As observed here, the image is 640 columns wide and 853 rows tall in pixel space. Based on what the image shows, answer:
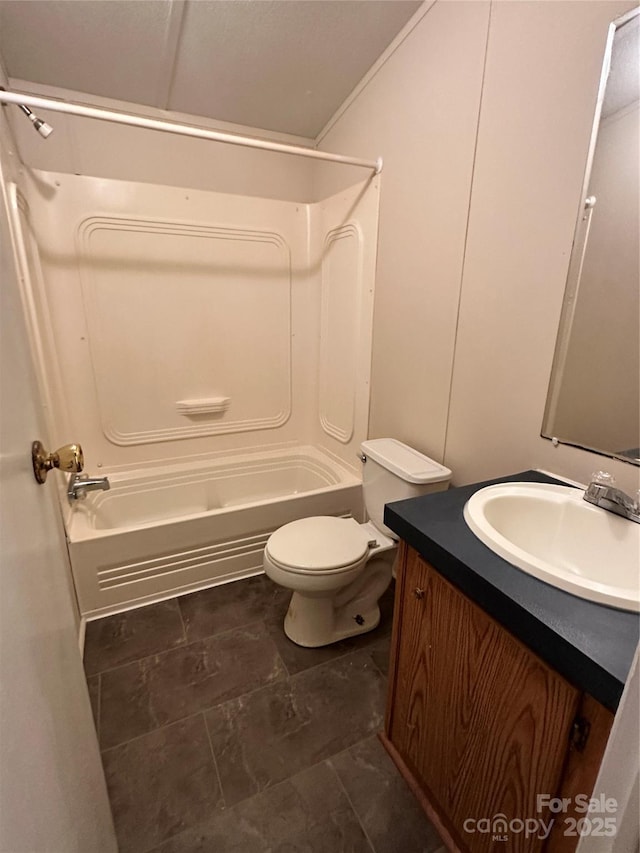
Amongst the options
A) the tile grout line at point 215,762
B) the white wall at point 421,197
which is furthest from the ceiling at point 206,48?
the tile grout line at point 215,762

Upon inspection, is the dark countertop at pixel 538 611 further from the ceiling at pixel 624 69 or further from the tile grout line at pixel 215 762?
the ceiling at pixel 624 69

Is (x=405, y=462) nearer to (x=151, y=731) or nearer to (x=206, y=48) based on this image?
(x=151, y=731)

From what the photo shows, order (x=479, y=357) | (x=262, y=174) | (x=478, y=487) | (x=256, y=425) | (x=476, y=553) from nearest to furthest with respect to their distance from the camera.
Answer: (x=476, y=553) → (x=478, y=487) → (x=479, y=357) → (x=262, y=174) → (x=256, y=425)

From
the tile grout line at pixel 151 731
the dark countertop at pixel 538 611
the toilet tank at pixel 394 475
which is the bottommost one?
the tile grout line at pixel 151 731

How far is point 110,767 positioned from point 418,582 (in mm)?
1139

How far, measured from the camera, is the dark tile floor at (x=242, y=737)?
3.55 feet

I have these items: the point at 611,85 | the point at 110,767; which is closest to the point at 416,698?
the point at 110,767

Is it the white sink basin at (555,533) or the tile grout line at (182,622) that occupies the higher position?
the white sink basin at (555,533)

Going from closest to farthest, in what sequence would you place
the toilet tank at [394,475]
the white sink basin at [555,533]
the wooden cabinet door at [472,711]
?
the wooden cabinet door at [472,711] → the white sink basin at [555,533] → the toilet tank at [394,475]

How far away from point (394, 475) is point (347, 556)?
0.37 meters

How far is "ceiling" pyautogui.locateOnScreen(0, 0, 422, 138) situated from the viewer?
4.77 feet

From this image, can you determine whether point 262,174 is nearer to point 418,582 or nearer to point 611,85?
point 611,85

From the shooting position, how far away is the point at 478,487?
3.71 ft

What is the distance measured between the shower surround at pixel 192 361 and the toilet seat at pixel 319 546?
403mm
